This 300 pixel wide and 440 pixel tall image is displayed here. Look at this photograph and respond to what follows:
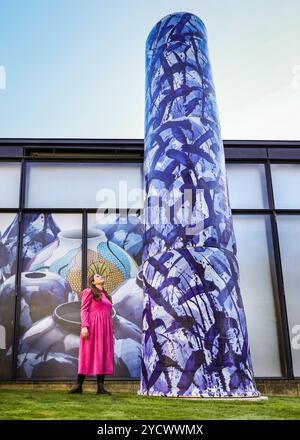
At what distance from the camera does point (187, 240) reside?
Answer: 6.64 metres

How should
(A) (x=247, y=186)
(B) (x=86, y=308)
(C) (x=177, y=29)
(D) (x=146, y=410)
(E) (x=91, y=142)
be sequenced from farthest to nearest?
(E) (x=91, y=142) → (A) (x=247, y=186) → (C) (x=177, y=29) → (B) (x=86, y=308) → (D) (x=146, y=410)

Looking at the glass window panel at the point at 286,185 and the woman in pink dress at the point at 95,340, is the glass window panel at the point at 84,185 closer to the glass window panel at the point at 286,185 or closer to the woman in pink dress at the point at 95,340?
the glass window panel at the point at 286,185

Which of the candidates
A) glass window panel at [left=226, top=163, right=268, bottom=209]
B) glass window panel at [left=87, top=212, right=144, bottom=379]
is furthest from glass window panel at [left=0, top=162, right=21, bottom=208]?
glass window panel at [left=226, top=163, right=268, bottom=209]

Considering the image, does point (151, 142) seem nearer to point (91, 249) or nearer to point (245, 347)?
point (91, 249)

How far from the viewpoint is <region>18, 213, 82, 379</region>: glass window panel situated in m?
8.61

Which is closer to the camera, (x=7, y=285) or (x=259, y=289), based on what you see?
(x=7, y=285)

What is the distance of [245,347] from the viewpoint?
6391 millimetres

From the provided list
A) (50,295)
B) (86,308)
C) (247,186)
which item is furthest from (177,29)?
(50,295)

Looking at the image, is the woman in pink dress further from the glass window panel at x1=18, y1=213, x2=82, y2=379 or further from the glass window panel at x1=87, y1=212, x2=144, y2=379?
the glass window panel at x1=87, y1=212, x2=144, y2=379

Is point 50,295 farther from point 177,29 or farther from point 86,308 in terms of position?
point 177,29

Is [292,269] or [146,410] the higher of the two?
[292,269]

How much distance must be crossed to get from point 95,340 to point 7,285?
315 cm

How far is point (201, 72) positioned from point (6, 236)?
485 cm

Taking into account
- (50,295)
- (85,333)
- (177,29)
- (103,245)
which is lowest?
(85,333)
